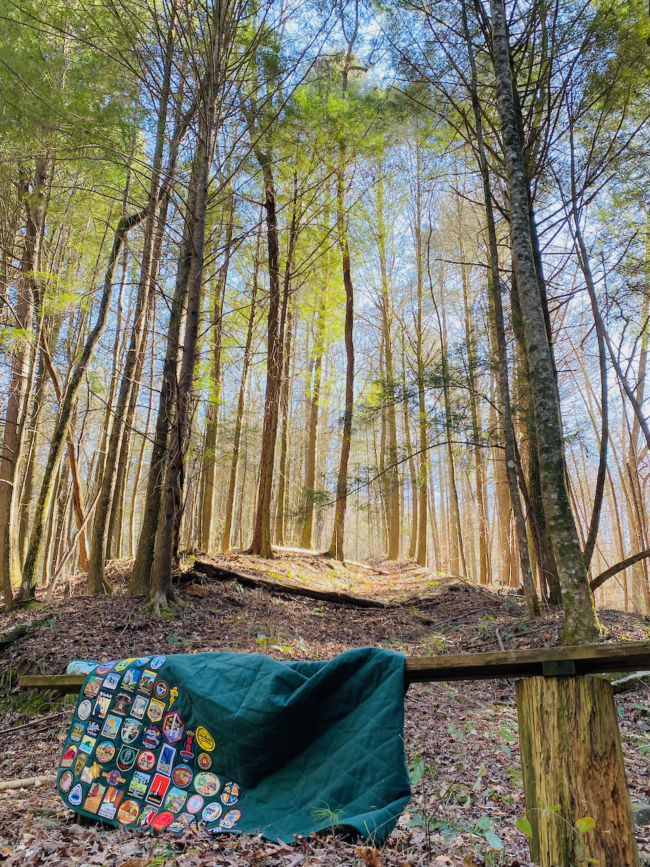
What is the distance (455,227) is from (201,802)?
697 inches

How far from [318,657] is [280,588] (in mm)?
3085

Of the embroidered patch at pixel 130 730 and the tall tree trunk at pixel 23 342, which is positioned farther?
the tall tree trunk at pixel 23 342

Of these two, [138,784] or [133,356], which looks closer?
[138,784]

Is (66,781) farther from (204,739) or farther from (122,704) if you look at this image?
(204,739)

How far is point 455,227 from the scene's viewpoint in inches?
674

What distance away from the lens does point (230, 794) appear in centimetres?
242

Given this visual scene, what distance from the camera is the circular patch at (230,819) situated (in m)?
2.31

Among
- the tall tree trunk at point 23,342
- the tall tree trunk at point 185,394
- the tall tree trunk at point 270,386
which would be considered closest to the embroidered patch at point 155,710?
the tall tree trunk at point 185,394

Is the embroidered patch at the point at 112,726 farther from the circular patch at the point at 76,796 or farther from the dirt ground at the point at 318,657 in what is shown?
the dirt ground at the point at 318,657

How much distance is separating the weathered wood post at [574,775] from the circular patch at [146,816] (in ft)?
5.54

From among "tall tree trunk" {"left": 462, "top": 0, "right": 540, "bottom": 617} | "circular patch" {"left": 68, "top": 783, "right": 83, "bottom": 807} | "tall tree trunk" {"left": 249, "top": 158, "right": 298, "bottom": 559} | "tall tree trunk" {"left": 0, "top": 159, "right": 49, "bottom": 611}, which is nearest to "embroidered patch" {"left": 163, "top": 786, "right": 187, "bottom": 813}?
"circular patch" {"left": 68, "top": 783, "right": 83, "bottom": 807}

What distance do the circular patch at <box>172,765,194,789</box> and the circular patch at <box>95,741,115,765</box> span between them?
367 millimetres

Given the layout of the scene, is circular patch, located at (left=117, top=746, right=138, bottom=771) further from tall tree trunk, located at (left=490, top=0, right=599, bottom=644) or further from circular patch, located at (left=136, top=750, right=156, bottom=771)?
tall tree trunk, located at (left=490, top=0, right=599, bottom=644)

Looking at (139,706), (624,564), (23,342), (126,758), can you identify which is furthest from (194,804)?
(23,342)
